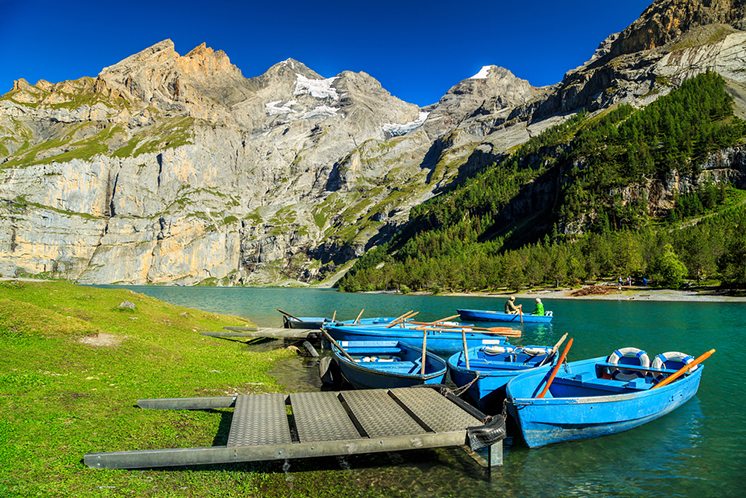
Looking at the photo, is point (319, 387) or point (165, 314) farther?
point (165, 314)

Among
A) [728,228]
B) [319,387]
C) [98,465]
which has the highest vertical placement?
[728,228]

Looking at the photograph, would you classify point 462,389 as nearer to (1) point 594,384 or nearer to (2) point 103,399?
(1) point 594,384

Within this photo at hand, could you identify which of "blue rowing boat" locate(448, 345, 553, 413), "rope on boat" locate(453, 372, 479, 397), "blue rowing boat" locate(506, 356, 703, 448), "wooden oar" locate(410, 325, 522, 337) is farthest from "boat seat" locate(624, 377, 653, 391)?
"wooden oar" locate(410, 325, 522, 337)

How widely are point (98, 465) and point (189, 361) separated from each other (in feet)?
46.8

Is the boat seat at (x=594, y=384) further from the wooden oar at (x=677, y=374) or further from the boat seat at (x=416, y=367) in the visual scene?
the boat seat at (x=416, y=367)

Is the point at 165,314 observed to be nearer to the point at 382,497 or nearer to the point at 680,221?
the point at 382,497

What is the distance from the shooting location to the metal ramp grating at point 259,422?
11742mm

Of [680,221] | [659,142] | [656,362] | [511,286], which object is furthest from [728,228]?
[656,362]

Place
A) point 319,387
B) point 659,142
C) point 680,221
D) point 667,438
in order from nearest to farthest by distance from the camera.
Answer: point 667,438
point 319,387
point 680,221
point 659,142

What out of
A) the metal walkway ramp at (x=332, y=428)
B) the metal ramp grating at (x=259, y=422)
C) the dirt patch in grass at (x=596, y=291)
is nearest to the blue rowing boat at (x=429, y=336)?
the metal walkway ramp at (x=332, y=428)

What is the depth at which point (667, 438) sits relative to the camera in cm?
1670

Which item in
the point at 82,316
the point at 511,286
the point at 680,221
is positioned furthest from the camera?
the point at 680,221

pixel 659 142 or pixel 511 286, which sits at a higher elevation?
pixel 659 142

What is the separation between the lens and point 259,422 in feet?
43.4
